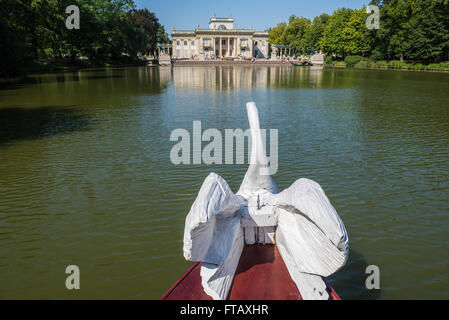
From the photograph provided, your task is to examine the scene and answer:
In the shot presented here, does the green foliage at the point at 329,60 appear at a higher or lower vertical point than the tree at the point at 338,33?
lower

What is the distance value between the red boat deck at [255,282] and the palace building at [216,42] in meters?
98.8

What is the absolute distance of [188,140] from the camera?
504 inches

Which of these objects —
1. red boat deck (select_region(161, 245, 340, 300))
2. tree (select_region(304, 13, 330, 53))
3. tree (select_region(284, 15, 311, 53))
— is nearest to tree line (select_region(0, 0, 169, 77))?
red boat deck (select_region(161, 245, 340, 300))

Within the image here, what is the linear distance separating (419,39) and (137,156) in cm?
5925

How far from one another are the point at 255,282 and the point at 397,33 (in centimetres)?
7068

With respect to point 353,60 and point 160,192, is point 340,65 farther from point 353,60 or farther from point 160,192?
point 160,192

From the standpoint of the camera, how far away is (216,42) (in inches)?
4031

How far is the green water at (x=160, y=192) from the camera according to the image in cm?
514

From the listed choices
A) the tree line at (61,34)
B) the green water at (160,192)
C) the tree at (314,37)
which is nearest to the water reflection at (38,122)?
the green water at (160,192)

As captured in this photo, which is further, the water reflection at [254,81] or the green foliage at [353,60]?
the green foliage at [353,60]

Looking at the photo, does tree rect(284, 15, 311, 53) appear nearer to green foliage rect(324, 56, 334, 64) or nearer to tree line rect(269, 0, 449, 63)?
tree line rect(269, 0, 449, 63)

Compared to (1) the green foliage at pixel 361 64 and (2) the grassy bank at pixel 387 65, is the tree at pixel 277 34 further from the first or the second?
(1) the green foliage at pixel 361 64

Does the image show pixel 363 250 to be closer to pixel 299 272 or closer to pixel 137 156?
pixel 299 272

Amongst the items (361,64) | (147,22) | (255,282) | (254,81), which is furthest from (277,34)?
(255,282)
